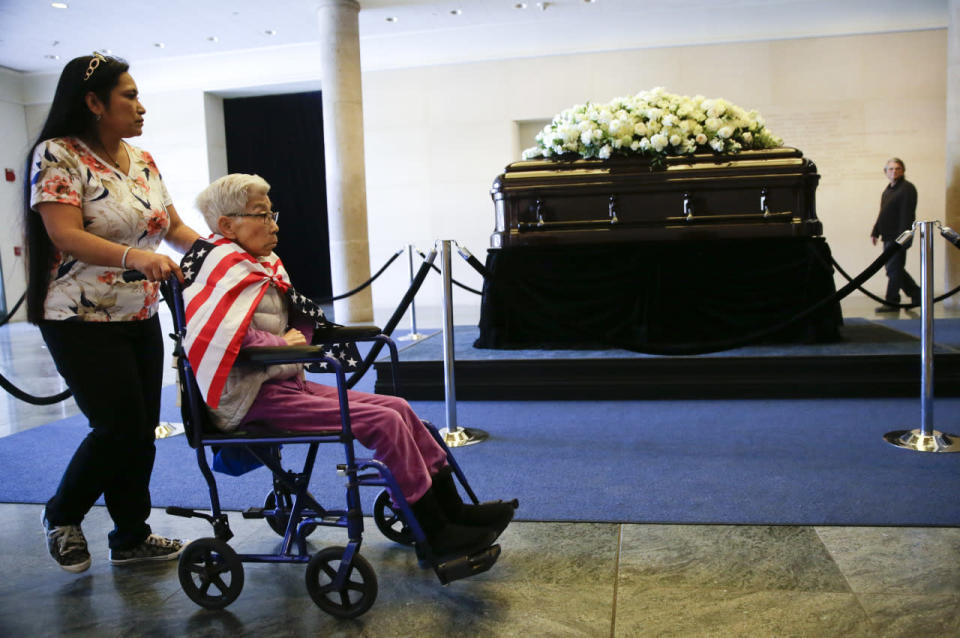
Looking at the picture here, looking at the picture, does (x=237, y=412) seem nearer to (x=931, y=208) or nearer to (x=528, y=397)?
(x=528, y=397)

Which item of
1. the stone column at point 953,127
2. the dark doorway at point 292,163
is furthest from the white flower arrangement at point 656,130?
the dark doorway at point 292,163

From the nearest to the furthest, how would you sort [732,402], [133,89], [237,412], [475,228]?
[237,412] → [133,89] → [732,402] → [475,228]

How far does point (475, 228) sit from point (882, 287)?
603 centimetres

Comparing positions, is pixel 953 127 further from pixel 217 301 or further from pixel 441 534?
pixel 217 301

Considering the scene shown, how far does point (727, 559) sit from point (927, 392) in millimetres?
1943

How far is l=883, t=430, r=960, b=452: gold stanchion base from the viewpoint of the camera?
3846mm

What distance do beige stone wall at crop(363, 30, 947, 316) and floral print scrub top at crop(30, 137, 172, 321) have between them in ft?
34.5

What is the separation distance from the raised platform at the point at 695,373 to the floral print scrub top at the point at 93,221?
9.81 ft

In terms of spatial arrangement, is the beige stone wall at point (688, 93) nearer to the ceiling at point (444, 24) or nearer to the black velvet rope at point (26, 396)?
the ceiling at point (444, 24)

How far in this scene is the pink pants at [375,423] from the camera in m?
2.33

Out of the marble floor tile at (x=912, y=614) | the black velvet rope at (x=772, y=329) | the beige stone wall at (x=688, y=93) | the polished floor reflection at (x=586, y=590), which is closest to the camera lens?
the marble floor tile at (x=912, y=614)

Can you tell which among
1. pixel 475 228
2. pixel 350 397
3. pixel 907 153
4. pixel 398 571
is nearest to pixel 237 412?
pixel 350 397

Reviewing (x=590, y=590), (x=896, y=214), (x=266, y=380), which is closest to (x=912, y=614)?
Result: (x=590, y=590)

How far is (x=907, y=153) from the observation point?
11.9 m
